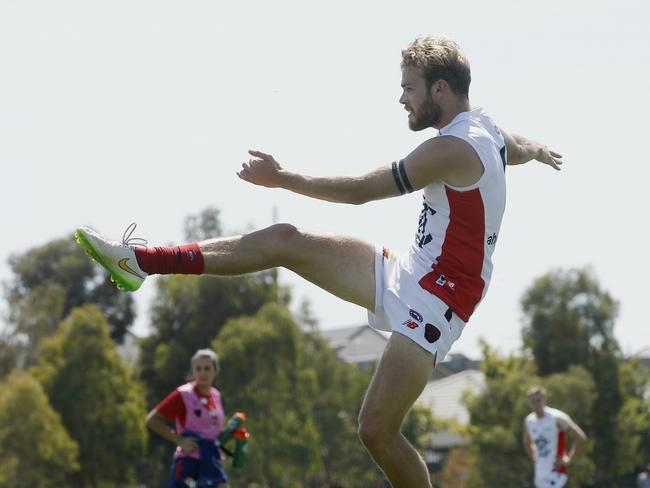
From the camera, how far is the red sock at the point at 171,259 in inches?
261

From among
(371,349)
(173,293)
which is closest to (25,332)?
(173,293)

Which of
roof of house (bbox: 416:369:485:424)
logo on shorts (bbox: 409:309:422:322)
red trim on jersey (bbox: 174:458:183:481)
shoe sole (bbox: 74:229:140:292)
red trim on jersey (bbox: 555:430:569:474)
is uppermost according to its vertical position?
shoe sole (bbox: 74:229:140:292)

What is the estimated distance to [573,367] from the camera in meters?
43.9

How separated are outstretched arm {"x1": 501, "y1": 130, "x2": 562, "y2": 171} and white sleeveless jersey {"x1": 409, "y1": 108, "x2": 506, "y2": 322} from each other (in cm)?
65

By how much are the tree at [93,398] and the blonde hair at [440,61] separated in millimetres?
35214

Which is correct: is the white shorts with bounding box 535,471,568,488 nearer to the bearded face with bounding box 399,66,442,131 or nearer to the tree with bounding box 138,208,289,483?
the bearded face with bounding box 399,66,442,131

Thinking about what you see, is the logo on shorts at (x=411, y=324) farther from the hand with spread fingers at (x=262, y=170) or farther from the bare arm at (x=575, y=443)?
the bare arm at (x=575, y=443)

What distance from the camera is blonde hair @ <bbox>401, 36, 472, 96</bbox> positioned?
22.6ft

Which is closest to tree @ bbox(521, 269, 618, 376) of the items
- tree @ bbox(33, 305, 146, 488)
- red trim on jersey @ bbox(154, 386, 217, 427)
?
tree @ bbox(33, 305, 146, 488)

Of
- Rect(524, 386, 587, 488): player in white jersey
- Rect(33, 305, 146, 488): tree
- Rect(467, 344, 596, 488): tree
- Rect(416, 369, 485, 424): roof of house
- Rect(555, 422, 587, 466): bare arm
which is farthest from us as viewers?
Rect(416, 369, 485, 424): roof of house

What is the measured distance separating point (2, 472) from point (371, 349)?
6447cm

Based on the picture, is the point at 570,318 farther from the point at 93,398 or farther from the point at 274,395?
the point at 93,398

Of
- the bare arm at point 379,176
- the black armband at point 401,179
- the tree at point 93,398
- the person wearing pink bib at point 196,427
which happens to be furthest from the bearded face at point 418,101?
the tree at point 93,398

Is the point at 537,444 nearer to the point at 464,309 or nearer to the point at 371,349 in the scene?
the point at 464,309
